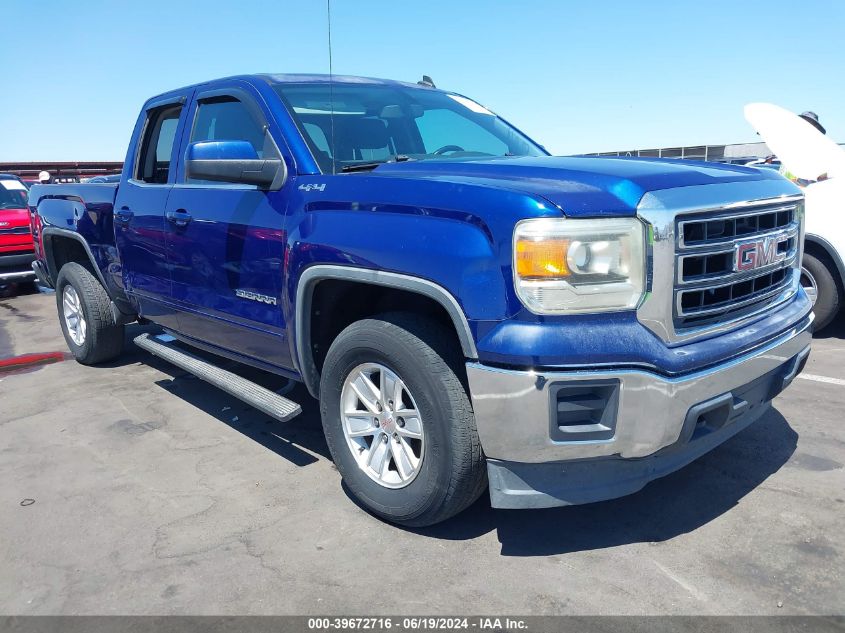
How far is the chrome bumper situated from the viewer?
2.26 meters

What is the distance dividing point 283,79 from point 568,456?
2.54 metres

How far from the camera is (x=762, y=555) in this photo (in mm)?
2607

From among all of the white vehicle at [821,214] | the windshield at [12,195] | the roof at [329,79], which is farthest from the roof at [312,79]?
the windshield at [12,195]

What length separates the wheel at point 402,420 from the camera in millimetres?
2551

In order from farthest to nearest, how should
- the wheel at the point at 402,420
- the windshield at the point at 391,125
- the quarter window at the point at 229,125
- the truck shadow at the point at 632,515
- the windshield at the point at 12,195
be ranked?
the windshield at the point at 12,195, the quarter window at the point at 229,125, the windshield at the point at 391,125, the truck shadow at the point at 632,515, the wheel at the point at 402,420

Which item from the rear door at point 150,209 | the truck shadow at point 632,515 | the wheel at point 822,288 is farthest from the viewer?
the wheel at point 822,288

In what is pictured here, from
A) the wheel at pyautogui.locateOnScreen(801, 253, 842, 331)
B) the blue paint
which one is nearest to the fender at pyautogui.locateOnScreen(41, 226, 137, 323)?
the blue paint

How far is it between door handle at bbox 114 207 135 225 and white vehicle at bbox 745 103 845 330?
16.5ft

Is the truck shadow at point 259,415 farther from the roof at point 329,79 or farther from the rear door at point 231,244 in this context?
the roof at point 329,79

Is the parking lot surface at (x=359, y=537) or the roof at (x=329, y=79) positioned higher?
the roof at (x=329, y=79)

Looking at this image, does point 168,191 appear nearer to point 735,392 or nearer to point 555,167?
point 555,167

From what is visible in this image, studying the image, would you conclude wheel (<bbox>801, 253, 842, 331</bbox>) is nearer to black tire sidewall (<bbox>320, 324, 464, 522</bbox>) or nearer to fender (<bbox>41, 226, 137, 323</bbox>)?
black tire sidewall (<bbox>320, 324, 464, 522</bbox>)

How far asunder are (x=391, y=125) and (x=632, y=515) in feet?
7.67

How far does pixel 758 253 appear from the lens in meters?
2.69
